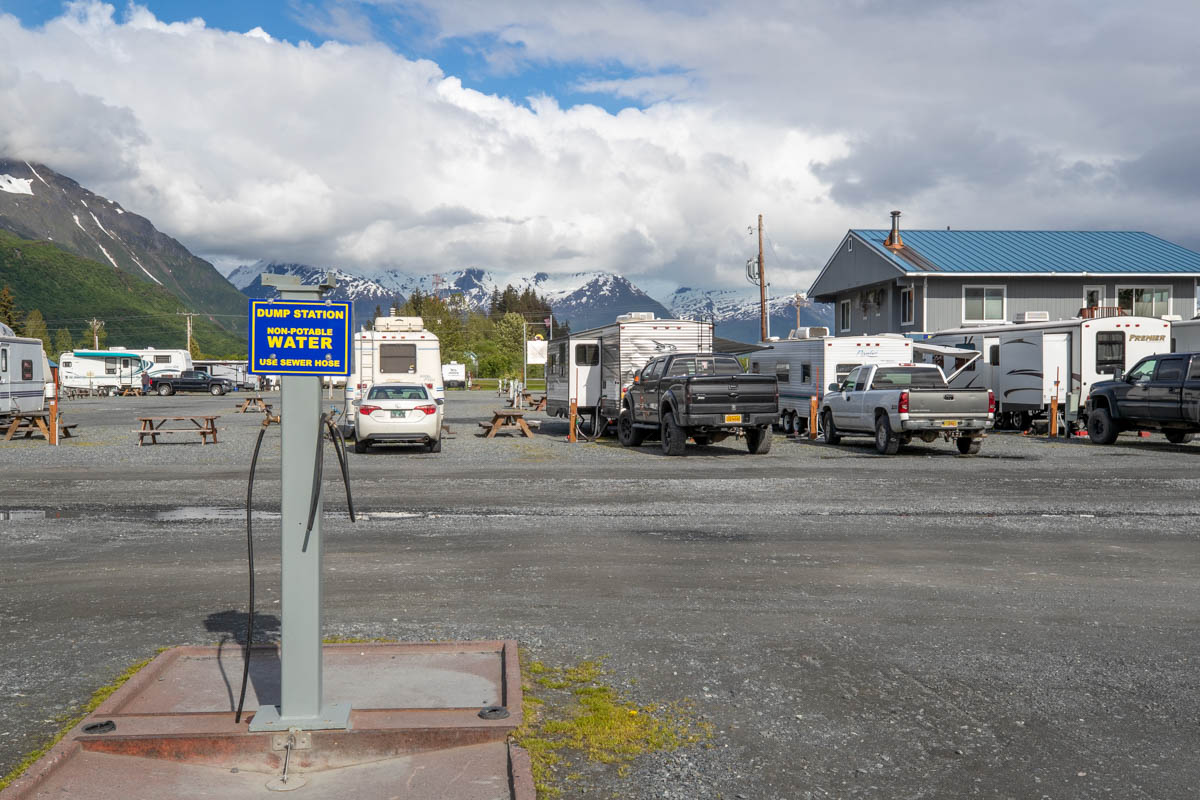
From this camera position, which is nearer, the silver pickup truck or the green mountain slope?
the silver pickup truck

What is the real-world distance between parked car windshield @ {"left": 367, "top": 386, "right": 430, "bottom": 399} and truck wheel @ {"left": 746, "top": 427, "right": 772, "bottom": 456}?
22.2 ft

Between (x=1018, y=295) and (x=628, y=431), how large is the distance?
2294cm

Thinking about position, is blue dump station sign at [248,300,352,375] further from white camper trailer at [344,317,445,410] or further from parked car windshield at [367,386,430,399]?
white camper trailer at [344,317,445,410]

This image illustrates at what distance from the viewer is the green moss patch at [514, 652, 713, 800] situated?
4484 mm

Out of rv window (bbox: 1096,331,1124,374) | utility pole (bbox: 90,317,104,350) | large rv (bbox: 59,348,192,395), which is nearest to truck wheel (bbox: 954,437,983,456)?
rv window (bbox: 1096,331,1124,374)

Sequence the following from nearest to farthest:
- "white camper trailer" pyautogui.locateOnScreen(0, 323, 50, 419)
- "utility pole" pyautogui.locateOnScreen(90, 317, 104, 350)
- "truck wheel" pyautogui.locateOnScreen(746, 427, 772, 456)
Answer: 1. "truck wheel" pyautogui.locateOnScreen(746, 427, 772, 456)
2. "white camper trailer" pyautogui.locateOnScreen(0, 323, 50, 419)
3. "utility pole" pyautogui.locateOnScreen(90, 317, 104, 350)

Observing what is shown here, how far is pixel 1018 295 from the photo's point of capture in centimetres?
4044

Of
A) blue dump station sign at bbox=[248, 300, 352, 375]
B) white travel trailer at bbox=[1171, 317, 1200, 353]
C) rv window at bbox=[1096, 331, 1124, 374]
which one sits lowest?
blue dump station sign at bbox=[248, 300, 352, 375]

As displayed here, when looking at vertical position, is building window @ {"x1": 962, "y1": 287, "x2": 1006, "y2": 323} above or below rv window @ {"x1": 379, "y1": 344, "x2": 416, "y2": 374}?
above

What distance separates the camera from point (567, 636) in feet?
21.5

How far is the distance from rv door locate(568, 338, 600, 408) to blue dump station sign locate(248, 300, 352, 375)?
2206 centimetres

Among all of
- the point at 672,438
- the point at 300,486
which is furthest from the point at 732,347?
the point at 300,486

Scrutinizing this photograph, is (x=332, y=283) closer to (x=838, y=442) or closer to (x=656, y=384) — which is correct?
(x=656, y=384)

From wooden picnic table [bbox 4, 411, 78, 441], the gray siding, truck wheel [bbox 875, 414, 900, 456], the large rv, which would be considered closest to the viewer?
truck wheel [bbox 875, 414, 900, 456]
